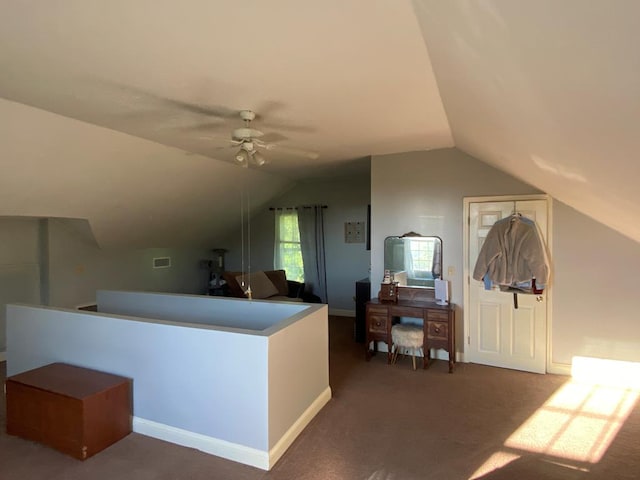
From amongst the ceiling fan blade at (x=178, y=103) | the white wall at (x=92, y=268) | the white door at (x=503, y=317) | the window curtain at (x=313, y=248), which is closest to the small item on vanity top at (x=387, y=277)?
the white door at (x=503, y=317)

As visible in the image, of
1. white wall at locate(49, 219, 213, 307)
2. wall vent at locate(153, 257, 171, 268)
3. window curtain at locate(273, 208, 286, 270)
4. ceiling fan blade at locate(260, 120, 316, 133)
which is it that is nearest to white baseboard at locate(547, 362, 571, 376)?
ceiling fan blade at locate(260, 120, 316, 133)

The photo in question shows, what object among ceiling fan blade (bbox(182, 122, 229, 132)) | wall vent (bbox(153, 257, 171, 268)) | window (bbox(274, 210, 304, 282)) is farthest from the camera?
Answer: window (bbox(274, 210, 304, 282))

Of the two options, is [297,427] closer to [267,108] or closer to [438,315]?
[438,315]

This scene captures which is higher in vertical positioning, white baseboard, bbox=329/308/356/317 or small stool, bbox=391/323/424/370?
small stool, bbox=391/323/424/370

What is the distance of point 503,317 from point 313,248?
137 inches

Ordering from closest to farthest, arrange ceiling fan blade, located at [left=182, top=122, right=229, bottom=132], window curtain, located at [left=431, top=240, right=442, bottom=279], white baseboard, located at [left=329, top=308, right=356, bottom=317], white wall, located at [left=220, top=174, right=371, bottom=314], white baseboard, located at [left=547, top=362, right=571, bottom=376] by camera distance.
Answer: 1. ceiling fan blade, located at [left=182, top=122, right=229, bottom=132]
2. white baseboard, located at [left=547, top=362, right=571, bottom=376]
3. window curtain, located at [left=431, top=240, right=442, bottom=279]
4. white wall, located at [left=220, top=174, right=371, bottom=314]
5. white baseboard, located at [left=329, top=308, right=356, bottom=317]

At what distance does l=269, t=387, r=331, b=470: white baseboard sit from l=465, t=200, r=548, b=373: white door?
195 cm

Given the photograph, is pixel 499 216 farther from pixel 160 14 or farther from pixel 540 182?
pixel 160 14

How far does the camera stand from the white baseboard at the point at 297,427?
7.89 ft

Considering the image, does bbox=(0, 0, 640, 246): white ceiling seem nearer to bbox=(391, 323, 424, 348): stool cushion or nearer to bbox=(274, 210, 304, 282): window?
bbox=(391, 323, 424, 348): stool cushion

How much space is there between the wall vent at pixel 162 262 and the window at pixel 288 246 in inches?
76.5

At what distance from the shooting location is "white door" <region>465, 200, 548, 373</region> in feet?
12.6

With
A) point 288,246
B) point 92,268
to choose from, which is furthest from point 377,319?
point 92,268

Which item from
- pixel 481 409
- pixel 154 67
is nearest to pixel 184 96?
pixel 154 67
